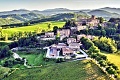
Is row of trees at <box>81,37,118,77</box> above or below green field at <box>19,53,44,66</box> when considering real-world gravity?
above

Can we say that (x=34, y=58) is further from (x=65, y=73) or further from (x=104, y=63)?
(x=65, y=73)

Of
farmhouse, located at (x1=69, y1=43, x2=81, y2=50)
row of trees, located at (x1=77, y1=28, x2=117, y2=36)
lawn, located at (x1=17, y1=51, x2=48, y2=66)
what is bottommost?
lawn, located at (x1=17, y1=51, x2=48, y2=66)

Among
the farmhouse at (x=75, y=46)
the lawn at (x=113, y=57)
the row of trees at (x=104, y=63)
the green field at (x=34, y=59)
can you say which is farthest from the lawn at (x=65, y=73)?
the farmhouse at (x=75, y=46)

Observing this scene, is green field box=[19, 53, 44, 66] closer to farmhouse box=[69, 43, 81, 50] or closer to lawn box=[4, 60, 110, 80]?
lawn box=[4, 60, 110, 80]

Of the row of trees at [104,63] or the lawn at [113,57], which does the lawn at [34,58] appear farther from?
the lawn at [113,57]

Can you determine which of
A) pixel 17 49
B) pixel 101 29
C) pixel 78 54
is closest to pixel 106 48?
pixel 78 54

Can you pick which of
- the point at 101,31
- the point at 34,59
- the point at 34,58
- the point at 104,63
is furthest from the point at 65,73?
the point at 101,31

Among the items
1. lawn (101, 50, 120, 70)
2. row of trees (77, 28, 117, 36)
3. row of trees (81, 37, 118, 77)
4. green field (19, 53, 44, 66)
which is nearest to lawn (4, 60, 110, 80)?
row of trees (81, 37, 118, 77)

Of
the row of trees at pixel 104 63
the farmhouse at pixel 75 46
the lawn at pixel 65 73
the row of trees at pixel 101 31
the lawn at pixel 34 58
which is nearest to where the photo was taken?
the lawn at pixel 65 73

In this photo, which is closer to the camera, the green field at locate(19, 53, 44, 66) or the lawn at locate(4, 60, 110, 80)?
the lawn at locate(4, 60, 110, 80)
